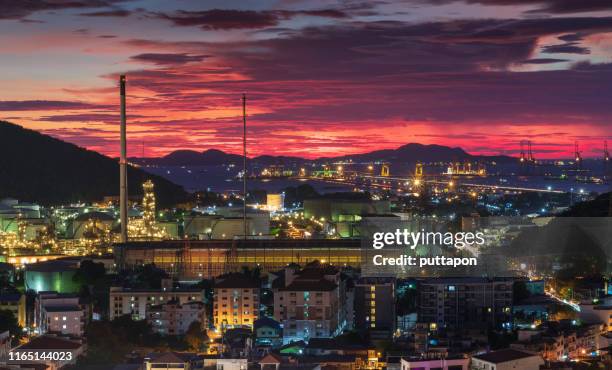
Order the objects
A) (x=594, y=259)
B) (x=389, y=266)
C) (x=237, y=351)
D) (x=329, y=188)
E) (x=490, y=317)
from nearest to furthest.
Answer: (x=237, y=351) < (x=490, y=317) < (x=389, y=266) < (x=594, y=259) < (x=329, y=188)

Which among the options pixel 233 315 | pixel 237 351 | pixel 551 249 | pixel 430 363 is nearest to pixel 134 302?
pixel 233 315

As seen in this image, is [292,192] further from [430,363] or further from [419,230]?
[430,363]

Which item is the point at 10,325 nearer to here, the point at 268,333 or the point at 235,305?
the point at 235,305

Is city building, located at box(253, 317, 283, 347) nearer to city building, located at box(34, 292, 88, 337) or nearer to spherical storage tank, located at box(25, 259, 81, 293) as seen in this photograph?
city building, located at box(34, 292, 88, 337)

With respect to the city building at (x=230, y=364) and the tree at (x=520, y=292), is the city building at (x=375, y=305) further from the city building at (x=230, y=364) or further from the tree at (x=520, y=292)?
the city building at (x=230, y=364)

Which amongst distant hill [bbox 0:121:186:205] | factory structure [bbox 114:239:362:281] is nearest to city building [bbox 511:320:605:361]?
factory structure [bbox 114:239:362:281]

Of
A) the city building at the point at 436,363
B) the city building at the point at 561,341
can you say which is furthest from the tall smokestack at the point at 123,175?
the city building at the point at 436,363
